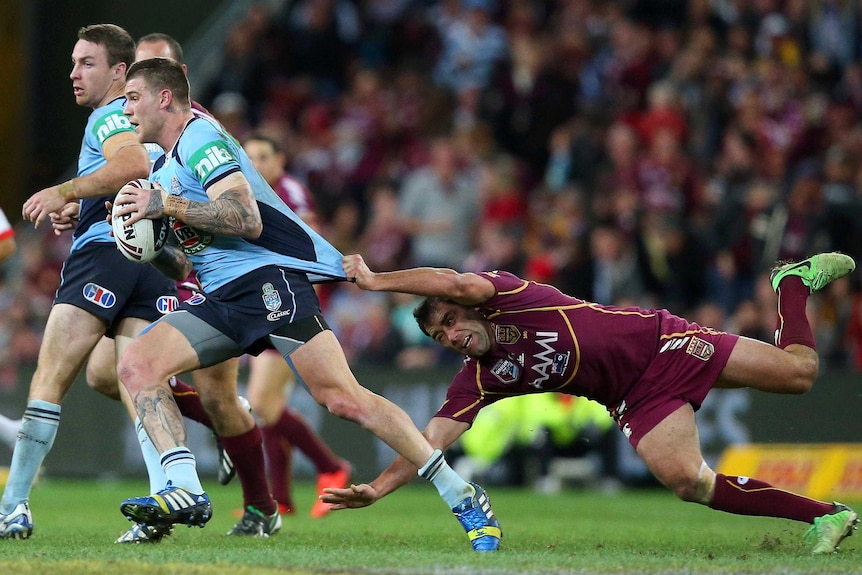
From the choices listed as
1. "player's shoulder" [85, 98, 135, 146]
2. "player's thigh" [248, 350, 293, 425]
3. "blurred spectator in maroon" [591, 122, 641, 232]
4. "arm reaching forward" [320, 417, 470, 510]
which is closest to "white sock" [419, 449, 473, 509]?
"arm reaching forward" [320, 417, 470, 510]

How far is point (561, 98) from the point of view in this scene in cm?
1645

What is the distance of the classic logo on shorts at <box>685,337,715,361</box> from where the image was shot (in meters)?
7.07

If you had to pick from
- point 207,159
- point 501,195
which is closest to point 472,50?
point 501,195

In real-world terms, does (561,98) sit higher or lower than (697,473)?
higher

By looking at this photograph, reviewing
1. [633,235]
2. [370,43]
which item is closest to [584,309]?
[633,235]

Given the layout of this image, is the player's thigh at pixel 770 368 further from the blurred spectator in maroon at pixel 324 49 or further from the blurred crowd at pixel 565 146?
the blurred spectator in maroon at pixel 324 49

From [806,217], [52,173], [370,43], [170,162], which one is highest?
[370,43]

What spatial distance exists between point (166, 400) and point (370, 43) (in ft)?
41.7

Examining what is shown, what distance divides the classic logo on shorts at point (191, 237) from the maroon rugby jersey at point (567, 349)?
1409 millimetres

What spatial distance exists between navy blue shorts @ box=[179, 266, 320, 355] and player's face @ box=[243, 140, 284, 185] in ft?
10.9

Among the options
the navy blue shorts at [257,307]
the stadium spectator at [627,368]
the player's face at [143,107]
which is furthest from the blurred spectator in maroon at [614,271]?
the player's face at [143,107]

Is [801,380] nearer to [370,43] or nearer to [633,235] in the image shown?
[633,235]

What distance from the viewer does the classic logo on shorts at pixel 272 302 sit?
22.0 feet

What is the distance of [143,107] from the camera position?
688 centimetres
